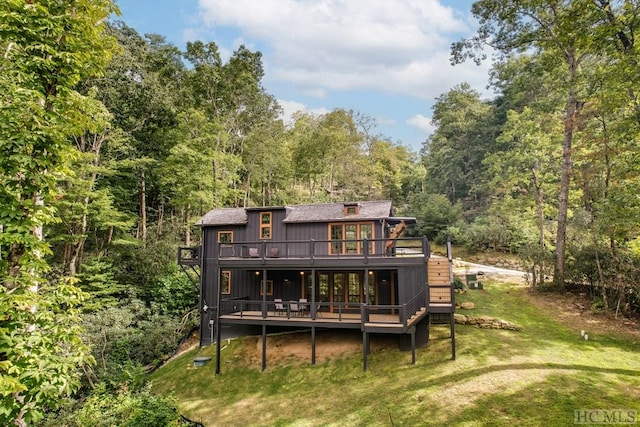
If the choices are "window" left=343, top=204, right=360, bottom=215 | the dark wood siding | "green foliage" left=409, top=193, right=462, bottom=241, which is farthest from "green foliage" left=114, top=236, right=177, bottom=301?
"green foliage" left=409, top=193, right=462, bottom=241

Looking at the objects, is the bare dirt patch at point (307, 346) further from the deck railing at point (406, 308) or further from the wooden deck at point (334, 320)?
the deck railing at point (406, 308)

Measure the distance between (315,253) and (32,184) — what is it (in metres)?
12.1

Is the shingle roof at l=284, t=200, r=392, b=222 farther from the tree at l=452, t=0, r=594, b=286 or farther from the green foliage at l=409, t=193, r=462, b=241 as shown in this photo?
the green foliage at l=409, t=193, r=462, b=241

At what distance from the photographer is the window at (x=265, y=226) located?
17.4 metres

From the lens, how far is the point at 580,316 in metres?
14.2

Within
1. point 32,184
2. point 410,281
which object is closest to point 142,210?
point 410,281

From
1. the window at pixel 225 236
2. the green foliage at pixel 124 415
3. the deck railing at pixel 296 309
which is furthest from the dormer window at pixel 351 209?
the green foliage at pixel 124 415

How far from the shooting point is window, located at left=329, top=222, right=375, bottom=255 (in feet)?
51.6

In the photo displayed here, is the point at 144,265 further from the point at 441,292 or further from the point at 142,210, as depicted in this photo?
the point at 441,292

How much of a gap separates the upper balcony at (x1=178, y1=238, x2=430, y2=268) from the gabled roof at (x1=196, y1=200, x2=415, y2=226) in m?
1.22

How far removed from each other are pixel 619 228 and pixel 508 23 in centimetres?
1168

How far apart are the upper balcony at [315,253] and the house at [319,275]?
0.14 feet

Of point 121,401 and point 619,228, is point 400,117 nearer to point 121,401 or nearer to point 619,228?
point 619,228

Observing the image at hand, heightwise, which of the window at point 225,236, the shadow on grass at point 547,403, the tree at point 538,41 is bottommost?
the shadow on grass at point 547,403
